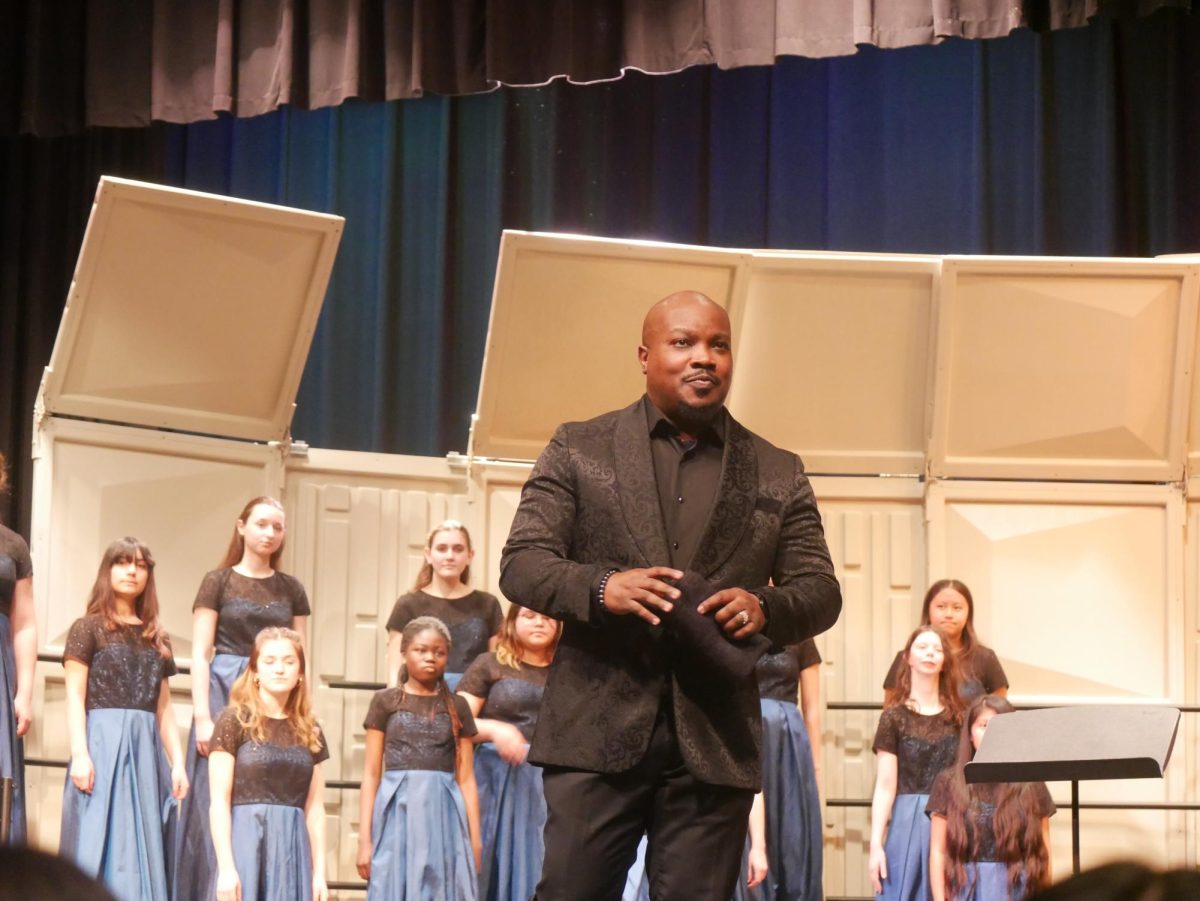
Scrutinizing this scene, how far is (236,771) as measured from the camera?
447cm

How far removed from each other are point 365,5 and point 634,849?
172 inches

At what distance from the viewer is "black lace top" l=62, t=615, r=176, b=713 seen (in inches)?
185

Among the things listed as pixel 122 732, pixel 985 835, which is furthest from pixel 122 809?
pixel 985 835

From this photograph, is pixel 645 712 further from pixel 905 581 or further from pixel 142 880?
pixel 905 581

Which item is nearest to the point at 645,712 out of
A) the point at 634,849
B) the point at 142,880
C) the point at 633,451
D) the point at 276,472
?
the point at 634,849

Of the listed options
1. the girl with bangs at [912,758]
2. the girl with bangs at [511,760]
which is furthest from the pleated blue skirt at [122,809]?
the girl with bangs at [912,758]

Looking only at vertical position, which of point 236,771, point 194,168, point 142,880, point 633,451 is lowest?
point 142,880

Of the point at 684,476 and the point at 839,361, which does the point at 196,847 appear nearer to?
the point at 839,361

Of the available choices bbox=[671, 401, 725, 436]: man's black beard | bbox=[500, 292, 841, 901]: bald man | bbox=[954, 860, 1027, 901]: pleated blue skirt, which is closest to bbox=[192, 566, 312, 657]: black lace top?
bbox=[954, 860, 1027, 901]: pleated blue skirt

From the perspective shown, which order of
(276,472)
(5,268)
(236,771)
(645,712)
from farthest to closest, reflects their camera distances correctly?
(5,268)
(276,472)
(236,771)
(645,712)

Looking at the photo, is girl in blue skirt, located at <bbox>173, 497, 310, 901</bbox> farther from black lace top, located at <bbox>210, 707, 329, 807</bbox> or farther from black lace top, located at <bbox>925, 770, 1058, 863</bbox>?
black lace top, located at <bbox>925, 770, 1058, 863</bbox>

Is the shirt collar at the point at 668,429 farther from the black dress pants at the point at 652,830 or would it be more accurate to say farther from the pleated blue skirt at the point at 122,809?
the pleated blue skirt at the point at 122,809

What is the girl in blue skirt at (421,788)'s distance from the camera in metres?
4.64

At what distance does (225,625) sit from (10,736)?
0.69 m
